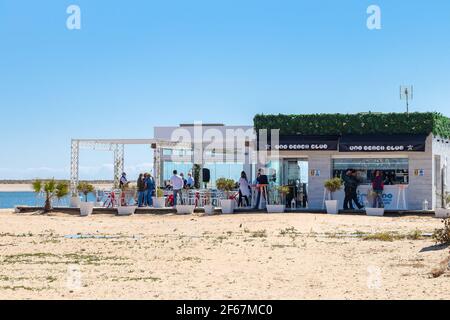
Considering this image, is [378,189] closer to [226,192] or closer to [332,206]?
[332,206]

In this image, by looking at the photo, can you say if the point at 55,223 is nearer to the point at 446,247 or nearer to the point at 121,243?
the point at 121,243

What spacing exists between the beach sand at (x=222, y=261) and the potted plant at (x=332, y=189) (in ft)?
11.0

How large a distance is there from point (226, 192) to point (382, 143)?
232 inches

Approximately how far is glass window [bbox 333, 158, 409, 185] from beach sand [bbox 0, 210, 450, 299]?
4.94 m

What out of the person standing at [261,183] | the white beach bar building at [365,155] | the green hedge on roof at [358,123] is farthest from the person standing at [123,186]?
the green hedge on roof at [358,123]

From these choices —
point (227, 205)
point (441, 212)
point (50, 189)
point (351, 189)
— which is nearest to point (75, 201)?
point (50, 189)

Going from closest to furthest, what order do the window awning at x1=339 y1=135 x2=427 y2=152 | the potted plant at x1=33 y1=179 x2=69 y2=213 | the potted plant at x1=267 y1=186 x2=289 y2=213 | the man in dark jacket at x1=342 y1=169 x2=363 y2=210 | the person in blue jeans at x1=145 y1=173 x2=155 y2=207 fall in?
1. the potted plant at x1=267 y1=186 x2=289 y2=213
2. the window awning at x1=339 y1=135 x2=427 y2=152
3. the man in dark jacket at x1=342 y1=169 x2=363 y2=210
4. the potted plant at x1=33 y1=179 x2=69 y2=213
5. the person in blue jeans at x1=145 y1=173 x2=155 y2=207

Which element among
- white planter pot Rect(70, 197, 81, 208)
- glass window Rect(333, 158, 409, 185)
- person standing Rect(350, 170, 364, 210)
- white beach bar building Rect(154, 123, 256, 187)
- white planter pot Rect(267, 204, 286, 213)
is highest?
white beach bar building Rect(154, 123, 256, 187)

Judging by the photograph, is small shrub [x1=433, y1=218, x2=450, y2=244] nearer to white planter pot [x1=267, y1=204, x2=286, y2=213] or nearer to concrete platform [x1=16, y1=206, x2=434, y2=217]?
concrete platform [x1=16, y1=206, x2=434, y2=217]

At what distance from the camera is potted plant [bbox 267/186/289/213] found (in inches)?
1035

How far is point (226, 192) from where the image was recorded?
27844 millimetres

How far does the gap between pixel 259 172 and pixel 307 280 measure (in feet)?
55.4

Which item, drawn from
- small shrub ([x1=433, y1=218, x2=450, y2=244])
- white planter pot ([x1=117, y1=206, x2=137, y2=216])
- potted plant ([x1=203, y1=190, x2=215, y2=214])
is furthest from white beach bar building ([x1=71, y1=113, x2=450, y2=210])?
small shrub ([x1=433, y1=218, x2=450, y2=244])
